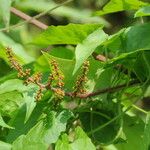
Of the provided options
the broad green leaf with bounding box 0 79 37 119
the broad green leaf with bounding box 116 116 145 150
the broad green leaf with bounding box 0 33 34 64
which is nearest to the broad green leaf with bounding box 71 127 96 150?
the broad green leaf with bounding box 0 79 37 119

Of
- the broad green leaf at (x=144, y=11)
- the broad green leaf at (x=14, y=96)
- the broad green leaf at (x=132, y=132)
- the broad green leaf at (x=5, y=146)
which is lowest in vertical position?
the broad green leaf at (x=132, y=132)

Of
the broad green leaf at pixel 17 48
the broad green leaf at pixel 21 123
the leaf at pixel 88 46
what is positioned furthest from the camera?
the broad green leaf at pixel 17 48

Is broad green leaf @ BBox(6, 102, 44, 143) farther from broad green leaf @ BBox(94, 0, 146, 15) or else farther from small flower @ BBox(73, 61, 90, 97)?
broad green leaf @ BBox(94, 0, 146, 15)

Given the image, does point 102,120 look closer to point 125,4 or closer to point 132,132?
point 132,132

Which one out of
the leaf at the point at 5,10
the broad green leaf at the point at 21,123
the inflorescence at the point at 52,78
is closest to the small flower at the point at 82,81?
the inflorescence at the point at 52,78

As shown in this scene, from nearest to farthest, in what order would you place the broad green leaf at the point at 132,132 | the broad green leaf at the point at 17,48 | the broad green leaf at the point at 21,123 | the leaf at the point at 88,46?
1. the leaf at the point at 88,46
2. the broad green leaf at the point at 21,123
3. the broad green leaf at the point at 132,132
4. the broad green leaf at the point at 17,48

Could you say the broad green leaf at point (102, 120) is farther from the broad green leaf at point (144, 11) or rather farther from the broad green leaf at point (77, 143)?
the broad green leaf at point (144, 11)

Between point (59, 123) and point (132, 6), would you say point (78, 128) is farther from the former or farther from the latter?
point (132, 6)

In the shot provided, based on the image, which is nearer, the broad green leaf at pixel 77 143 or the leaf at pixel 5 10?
the broad green leaf at pixel 77 143
